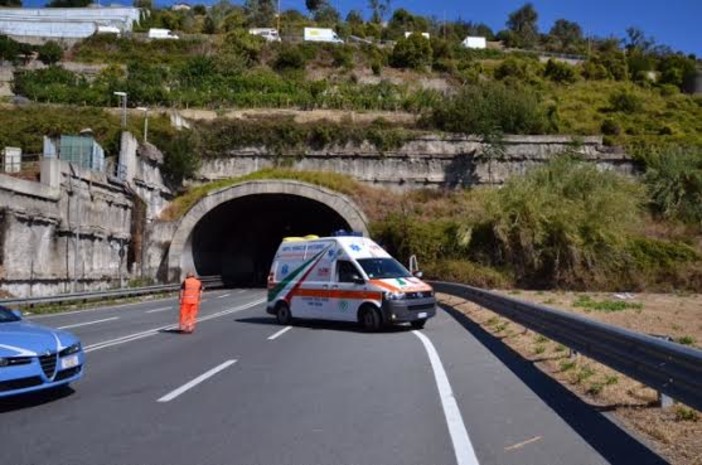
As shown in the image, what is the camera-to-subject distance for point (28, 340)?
7758mm

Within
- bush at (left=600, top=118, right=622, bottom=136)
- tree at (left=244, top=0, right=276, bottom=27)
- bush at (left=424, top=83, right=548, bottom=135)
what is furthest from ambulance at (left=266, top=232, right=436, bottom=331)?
tree at (left=244, top=0, right=276, bottom=27)

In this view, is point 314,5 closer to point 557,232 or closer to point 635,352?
Result: point 557,232

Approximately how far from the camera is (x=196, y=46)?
8156 cm

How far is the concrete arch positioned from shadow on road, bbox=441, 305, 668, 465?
93.7ft

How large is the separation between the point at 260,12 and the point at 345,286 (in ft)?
382

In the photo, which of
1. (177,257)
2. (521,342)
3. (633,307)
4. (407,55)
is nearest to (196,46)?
(407,55)

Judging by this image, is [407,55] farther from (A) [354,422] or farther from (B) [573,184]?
(A) [354,422]

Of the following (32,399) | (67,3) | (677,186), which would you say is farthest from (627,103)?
(67,3)

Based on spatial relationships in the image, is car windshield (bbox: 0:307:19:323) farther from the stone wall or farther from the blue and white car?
the stone wall

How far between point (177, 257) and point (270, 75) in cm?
3580

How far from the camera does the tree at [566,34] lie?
121412mm

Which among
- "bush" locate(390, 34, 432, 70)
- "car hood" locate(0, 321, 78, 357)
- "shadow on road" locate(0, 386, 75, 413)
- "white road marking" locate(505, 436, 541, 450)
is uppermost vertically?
"bush" locate(390, 34, 432, 70)

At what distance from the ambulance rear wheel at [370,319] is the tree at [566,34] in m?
110

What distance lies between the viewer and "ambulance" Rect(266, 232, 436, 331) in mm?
16109
